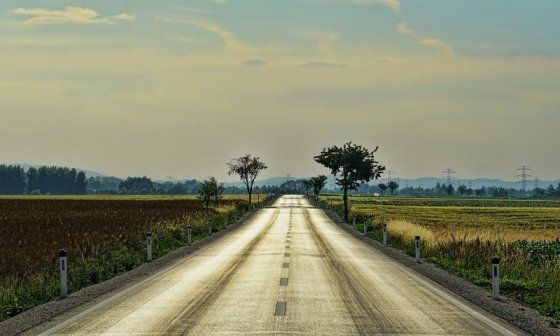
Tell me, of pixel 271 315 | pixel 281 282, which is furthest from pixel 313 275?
pixel 271 315

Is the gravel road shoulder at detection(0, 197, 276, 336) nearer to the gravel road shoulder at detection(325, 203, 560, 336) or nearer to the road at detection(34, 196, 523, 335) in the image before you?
the road at detection(34, 196, 523, 335)

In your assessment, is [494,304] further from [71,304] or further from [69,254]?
[69,254]

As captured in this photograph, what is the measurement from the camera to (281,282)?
15.3 meters

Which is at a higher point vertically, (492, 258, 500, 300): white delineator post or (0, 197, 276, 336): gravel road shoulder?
(492, 258, 500, 300): white delineator post

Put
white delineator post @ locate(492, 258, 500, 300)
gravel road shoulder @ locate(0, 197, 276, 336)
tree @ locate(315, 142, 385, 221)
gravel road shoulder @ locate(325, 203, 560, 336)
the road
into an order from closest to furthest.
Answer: the road, gravel road shoulder @ locate(0, 197, 276, 336), gravel road shoulder @ locate(325, 203, 560, 336), white delineator post @ locate(492, 258, 500, 300), tree @ locate(315, 142, 385, 221)

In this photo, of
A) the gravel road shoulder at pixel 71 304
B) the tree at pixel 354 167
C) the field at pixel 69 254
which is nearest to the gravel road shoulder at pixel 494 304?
the gravel road shoulder at pixel 71 304

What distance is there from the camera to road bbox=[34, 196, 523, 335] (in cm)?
969

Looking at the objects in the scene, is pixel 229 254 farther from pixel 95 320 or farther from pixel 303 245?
pixel 95 320

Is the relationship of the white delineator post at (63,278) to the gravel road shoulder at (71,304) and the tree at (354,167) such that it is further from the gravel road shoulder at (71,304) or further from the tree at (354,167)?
the tree at (354,167)

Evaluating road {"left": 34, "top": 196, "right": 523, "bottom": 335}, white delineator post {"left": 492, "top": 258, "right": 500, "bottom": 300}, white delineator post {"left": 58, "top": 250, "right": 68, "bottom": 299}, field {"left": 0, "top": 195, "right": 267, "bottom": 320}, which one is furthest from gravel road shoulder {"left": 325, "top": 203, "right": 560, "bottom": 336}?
field {"left": 0, "top": 195, "right": 267, "bottom": 320}

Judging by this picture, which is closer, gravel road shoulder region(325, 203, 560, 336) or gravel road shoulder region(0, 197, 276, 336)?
gravel road shoulder region(0, 197, 276, 336)

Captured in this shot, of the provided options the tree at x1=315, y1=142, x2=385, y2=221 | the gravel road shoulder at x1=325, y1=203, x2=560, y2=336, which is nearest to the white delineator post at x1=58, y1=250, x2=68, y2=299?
the gravel road shoulder at x1=325, y1=203, x2=560, y2=336

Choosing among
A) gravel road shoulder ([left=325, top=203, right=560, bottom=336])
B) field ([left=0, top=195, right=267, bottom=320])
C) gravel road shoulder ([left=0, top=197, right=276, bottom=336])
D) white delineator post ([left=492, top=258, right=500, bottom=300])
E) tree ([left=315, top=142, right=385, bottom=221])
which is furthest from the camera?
tree ([left=315, top=142, right=385, bottom=221])

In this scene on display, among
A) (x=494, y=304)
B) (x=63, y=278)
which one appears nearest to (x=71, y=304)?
(x=63, y=278)
